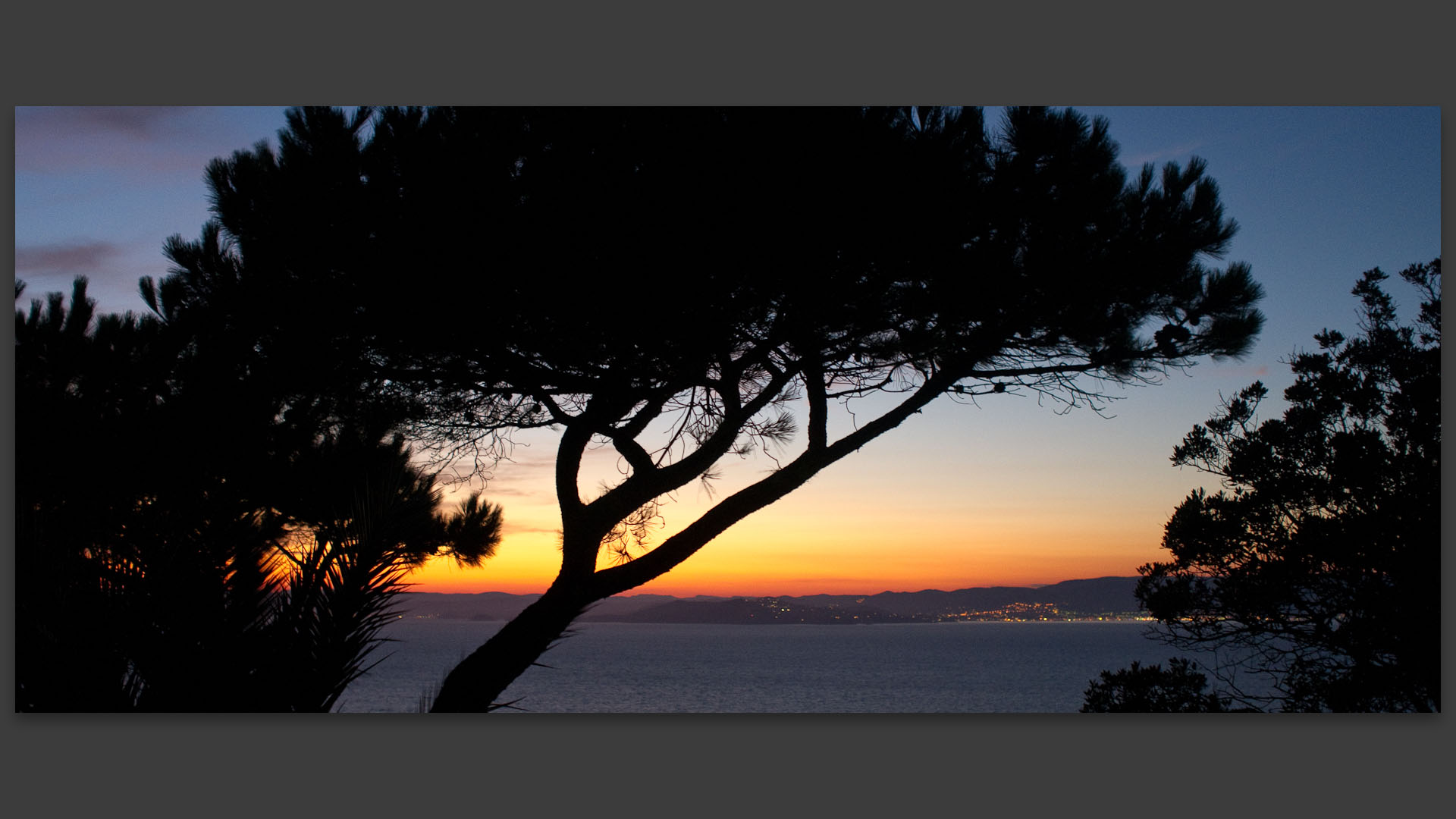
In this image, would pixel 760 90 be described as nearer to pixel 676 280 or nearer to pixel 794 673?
pixel 676 280

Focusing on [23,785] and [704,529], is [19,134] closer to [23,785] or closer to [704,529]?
[23,785]

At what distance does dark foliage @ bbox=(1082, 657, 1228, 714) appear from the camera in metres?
3.79

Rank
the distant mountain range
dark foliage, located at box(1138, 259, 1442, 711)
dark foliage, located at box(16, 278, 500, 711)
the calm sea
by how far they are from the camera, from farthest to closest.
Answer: the calm sea
the distant mountain range
dark foliage, located at box(1138, 259, 1442, 711)
dark foliage, located at box(16, 278, 500, 711)

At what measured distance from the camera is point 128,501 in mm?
2756

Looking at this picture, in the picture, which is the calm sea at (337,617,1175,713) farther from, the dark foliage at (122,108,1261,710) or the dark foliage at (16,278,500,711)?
the dark foliage at (16,278,500,711)

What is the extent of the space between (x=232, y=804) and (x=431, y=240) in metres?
1.97

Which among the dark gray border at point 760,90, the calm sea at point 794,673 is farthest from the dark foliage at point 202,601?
the calm sea at point 794,673

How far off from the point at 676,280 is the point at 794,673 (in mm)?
29474

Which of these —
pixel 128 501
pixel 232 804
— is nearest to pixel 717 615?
pixel 232 804

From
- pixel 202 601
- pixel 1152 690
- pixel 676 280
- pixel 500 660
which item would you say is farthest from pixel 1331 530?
pixel 202 601

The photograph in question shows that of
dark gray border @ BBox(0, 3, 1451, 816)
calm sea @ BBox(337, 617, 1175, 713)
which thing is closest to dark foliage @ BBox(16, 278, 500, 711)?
dark gray border @ BBox(0, 3, 1451, 816)

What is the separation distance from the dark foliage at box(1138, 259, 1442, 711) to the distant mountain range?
0.44 m

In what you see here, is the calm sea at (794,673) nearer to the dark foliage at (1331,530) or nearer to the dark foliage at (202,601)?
the dark foliage at (1331,530)

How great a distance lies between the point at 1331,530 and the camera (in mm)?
3764
